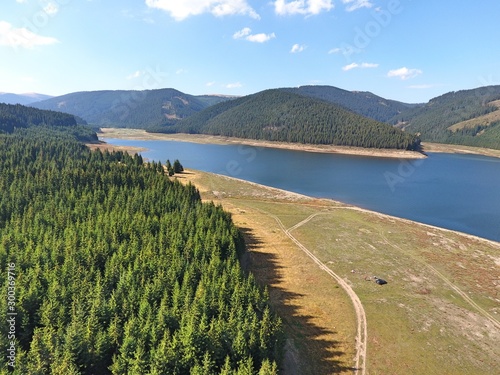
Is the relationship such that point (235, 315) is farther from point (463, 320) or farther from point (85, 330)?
point (463, 320)

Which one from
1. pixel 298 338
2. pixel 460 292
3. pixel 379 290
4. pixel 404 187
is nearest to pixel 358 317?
pixel 379 290

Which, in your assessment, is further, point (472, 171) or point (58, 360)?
point (472, 171)

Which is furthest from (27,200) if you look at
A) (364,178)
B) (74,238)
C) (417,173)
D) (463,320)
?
(417,173)

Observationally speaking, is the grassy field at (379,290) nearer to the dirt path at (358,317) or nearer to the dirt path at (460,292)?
the dirt path at (460,292)

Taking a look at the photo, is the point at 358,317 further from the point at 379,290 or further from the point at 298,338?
the point at 298,338

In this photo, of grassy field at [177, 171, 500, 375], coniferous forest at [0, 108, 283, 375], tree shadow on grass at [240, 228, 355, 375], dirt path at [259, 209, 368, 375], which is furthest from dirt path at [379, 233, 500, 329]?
coniferous forest at [0, 108, 283, 375]

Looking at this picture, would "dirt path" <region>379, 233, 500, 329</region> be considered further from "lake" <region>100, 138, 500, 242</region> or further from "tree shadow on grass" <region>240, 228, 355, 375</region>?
"lake" <region>100, 138, 500, 242</region>
